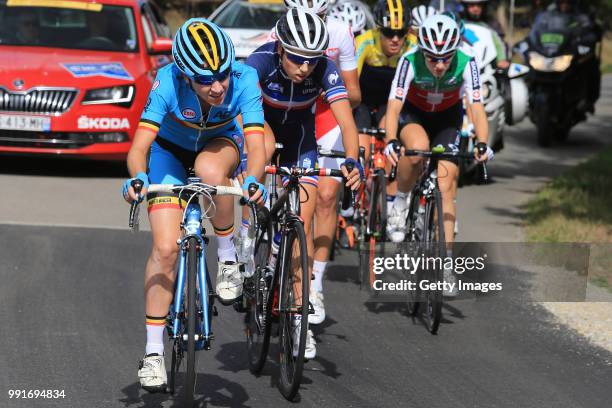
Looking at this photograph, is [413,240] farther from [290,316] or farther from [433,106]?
[290,316]

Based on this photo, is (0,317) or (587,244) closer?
(0,317)

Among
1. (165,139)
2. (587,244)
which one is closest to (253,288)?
(165,139)

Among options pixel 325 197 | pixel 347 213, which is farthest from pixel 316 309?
pixel 347 213

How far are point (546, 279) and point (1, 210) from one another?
516cm

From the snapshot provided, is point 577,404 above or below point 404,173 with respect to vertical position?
below

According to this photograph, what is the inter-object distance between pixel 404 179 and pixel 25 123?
5375mm

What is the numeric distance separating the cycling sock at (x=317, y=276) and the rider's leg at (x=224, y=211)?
58.7 inches

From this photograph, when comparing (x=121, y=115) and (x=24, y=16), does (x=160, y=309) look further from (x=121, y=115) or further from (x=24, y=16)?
(x=24, y=16)

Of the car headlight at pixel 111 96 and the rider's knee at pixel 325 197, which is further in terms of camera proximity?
the car headlight at pixel 111 96

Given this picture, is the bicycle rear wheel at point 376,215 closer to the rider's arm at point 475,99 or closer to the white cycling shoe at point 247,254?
the rider's arm at point 475,99

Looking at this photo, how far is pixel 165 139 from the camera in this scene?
22.3ft

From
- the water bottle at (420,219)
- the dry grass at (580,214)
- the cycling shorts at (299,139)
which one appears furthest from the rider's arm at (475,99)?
the dry grass at (580,214)

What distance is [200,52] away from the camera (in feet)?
20.6

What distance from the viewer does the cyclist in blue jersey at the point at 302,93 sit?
24.0 feet
